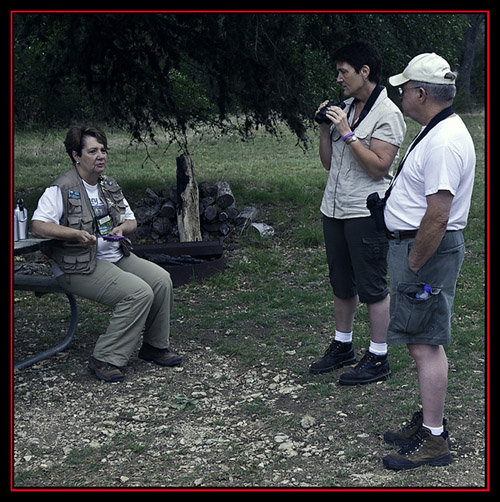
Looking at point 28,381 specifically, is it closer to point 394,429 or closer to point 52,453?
point 52,453

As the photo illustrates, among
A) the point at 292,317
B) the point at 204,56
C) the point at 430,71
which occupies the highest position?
the point at 204,56

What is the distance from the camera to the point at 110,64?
9.45m

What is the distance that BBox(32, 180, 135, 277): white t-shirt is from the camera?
4.82 meters

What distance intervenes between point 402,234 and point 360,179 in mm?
979

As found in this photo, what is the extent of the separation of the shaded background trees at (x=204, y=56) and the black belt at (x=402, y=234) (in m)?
4.95

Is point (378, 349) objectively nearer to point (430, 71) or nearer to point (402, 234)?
point (402, 234)

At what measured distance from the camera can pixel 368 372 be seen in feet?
15.4

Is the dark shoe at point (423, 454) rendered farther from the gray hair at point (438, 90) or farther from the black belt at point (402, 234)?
the gray hair at point (438, 90)

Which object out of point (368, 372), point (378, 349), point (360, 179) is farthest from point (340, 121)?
point (368, 372)

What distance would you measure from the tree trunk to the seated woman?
347 cm

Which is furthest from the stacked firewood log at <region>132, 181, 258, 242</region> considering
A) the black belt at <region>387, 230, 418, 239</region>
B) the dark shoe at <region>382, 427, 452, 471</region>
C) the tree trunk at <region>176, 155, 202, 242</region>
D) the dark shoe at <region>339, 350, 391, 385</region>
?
the dark shoe at <region>382, 427, 452, 471</region>

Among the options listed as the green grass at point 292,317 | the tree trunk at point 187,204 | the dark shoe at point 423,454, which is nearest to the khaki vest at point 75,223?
the green grass at point 292,317

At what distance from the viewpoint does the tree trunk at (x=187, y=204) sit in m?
8.56

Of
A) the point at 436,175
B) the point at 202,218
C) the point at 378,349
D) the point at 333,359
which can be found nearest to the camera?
the point at 436,175
